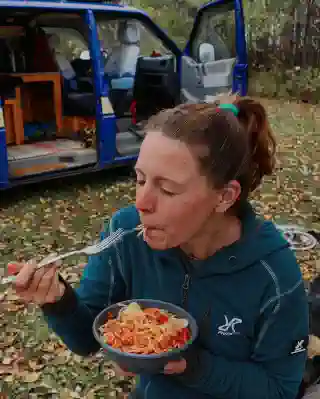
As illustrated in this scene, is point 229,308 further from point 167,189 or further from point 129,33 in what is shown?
point 129,33

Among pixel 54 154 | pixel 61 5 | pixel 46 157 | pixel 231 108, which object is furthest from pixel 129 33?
pixel 231 108

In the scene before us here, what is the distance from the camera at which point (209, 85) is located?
7391mm

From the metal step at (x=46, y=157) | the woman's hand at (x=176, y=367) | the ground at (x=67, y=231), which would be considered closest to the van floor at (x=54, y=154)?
the metal step at (x=46, y=157)

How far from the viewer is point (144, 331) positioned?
62.8 inches

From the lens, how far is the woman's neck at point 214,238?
1.66 metres

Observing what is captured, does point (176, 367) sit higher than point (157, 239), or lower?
lower

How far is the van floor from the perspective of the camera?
6004mm

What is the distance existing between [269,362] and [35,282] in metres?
0.79

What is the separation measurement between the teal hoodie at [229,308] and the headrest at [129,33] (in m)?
6.00

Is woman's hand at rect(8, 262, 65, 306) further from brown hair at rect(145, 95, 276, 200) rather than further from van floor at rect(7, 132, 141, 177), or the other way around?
van floor at rect(7, 132, 141, 177)

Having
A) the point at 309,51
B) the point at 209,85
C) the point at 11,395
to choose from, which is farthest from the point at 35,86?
the point at 309,51

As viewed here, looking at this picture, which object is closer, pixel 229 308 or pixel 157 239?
pixel 157 239

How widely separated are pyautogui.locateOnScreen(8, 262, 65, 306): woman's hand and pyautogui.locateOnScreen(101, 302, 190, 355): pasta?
23 centimetres

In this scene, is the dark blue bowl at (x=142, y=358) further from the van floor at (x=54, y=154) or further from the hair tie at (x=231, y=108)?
the van floor at (x=54, y=154)
